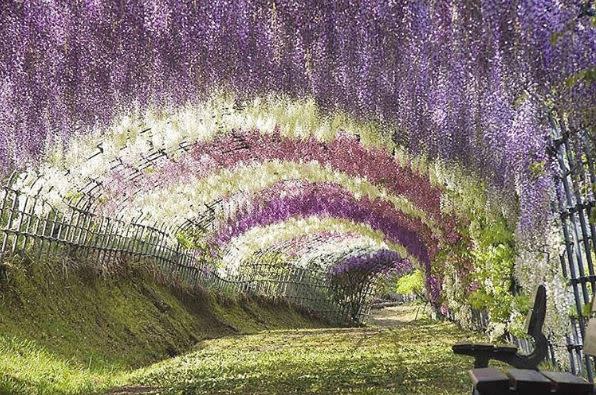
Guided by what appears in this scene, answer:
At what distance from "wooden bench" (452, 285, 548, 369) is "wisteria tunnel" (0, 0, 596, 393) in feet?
0.94

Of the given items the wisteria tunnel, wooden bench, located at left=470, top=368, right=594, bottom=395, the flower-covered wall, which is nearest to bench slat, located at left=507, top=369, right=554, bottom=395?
wooden bench, located at left=470, top=368, right=594, bottom=395

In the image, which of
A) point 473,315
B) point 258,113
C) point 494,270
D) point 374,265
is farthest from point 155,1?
point 374,265

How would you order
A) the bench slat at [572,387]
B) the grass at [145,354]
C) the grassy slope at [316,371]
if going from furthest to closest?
1. the grass at [145,354]
2. the grassy slope at [316,371]
3. the bench slat at [572,387]

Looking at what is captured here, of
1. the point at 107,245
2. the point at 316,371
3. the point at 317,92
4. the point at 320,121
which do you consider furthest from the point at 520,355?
the point at 107,245

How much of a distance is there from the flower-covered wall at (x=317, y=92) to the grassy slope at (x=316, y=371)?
121 centimetres

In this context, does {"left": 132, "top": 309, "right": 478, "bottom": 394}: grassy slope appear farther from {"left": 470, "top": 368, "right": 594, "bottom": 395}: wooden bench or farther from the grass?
{"left": 470, "top": 368, "right": 594, "bottom": 395}: wooden bench

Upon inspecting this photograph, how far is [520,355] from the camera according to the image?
493 centimetres

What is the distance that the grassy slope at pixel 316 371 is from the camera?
763 cm

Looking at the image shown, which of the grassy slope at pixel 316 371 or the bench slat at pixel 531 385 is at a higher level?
the grassy slope at pixel 316 371

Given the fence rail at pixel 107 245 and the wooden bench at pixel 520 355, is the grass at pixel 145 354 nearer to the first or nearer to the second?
the fence rail at pixel 107 245

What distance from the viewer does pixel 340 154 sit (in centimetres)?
1741

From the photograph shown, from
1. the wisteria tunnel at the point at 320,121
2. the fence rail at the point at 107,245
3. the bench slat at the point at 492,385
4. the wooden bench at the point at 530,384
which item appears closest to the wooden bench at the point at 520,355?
the wisteria tunnel at the point at 320,121

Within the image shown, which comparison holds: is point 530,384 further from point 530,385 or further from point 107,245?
point 107,245

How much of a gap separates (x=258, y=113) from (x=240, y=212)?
32.5 ft
